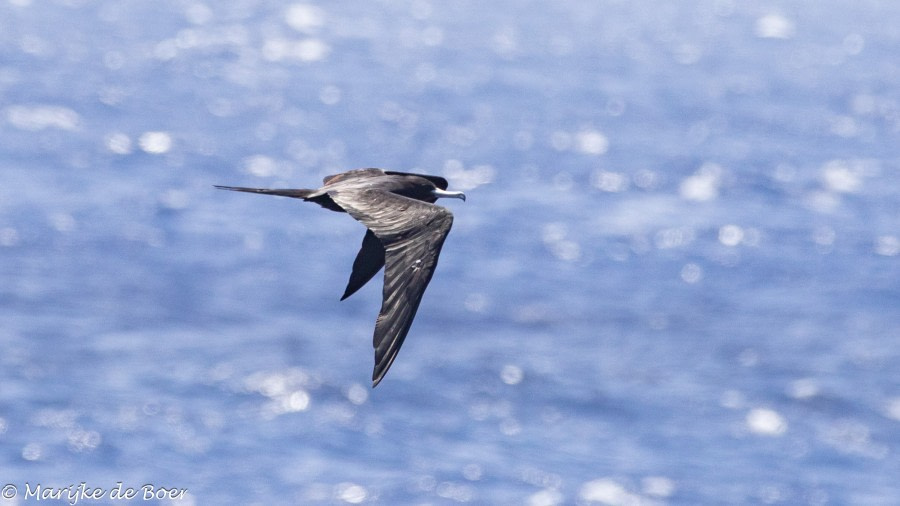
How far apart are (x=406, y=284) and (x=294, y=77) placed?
390 feet

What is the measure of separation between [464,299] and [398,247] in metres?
70.8

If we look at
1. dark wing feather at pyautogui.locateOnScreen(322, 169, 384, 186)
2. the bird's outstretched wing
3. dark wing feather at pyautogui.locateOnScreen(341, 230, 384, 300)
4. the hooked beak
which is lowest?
the bird's outstretched wing

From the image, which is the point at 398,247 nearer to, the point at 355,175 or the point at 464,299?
the point at 355,175

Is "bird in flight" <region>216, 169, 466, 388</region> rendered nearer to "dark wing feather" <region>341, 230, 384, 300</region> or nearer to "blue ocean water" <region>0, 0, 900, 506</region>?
"dark wing feather" <region>341, 230, 384, 300</region>

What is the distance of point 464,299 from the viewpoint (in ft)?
269

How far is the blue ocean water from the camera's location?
7256 cm

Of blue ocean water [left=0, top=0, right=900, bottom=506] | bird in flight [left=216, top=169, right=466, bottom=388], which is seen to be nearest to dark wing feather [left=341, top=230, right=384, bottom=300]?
bird in flight [left=216, top=169, right=466, bottom=388]

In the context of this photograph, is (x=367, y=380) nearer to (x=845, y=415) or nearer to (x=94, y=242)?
(x=94, y=242)

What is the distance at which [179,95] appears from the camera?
115 meters

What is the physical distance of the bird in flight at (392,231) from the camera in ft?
34.9

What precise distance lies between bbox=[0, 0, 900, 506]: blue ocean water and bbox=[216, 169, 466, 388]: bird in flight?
57825 millimetres

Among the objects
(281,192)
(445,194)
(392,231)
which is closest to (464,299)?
(445,194)

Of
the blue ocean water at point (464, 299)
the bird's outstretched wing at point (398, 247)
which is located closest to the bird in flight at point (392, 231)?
the bird's outstretched wing at point (398, 247)

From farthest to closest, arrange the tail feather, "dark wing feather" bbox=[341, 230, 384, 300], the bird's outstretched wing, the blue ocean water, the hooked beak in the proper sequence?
the blue ocean water, the hooked beak, "dark wing feather" bbox=[341, 230, 384, 300], the tail feather, the bird's outstretched wing
